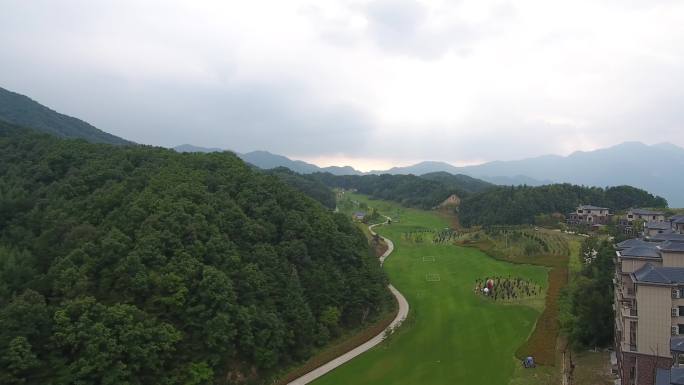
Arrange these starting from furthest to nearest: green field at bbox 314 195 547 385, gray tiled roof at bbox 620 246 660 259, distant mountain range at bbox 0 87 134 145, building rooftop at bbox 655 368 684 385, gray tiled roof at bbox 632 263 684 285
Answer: distant mountain range at bbox 0 87 134 145
green field at bbox 314 195 547 385
gray tiled roof at bbox 620 246 660 259
gray tiled roof at bbox 632 263 684 285
building rooftop at bbox 655 368 684 385

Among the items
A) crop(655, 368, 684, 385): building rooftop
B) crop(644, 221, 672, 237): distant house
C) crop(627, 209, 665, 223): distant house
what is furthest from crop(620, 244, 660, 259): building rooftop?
crop(627, 209, 665, 223): distant house

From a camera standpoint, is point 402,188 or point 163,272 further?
point 402,188

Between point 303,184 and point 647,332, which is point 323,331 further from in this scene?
point 303,184

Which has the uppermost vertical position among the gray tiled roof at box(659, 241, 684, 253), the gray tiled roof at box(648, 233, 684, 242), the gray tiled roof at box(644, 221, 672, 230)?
the gray tiled roof at box(644, 221, 672, 230)

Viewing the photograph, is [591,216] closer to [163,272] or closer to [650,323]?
[650,323]

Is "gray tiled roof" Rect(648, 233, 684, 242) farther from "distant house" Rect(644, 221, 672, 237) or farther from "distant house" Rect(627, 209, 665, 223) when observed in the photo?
"distant house" Rect(627, 209, 665, 223)

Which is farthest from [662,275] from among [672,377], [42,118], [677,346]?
[42,118]

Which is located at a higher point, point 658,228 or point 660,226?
point 660,226
